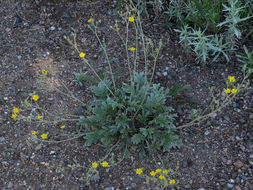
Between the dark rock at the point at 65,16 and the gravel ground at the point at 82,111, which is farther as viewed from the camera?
the dark rock at the point at 65,16

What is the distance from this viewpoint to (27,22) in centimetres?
396

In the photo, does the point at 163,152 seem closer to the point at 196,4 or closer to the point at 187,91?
the point at 187,91

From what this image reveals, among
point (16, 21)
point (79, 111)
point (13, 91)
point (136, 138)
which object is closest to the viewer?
point (136, 138)

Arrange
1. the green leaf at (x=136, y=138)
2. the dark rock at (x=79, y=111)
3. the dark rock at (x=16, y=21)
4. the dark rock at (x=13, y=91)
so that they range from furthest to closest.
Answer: the dark rock at (x=16, y=21), the dark rock at (x=13, y=91), the dark rock at (x=79, y=111), the green leaf at (x=136, y=138)

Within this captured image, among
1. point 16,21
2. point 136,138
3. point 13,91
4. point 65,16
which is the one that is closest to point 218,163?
point 136,138

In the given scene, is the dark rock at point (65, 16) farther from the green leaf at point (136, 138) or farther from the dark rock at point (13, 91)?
the green leaf at point (136, 138)

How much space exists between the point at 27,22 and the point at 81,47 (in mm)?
811

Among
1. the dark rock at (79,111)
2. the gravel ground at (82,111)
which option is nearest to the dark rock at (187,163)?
the gravel ground at (82,111)

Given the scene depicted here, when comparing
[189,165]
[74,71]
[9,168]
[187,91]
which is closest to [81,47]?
[74,71]

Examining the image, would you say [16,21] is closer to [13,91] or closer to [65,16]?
[65,16]

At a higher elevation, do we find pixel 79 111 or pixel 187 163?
pixel 79 111

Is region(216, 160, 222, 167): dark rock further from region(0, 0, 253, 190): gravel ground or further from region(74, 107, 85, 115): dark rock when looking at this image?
region(74, 107, 85, 115): dark rock

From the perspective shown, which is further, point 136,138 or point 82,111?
point 82,111

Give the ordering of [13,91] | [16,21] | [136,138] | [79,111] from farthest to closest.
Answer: [16,21] < [13,91] < [79,111] < [136,138]
